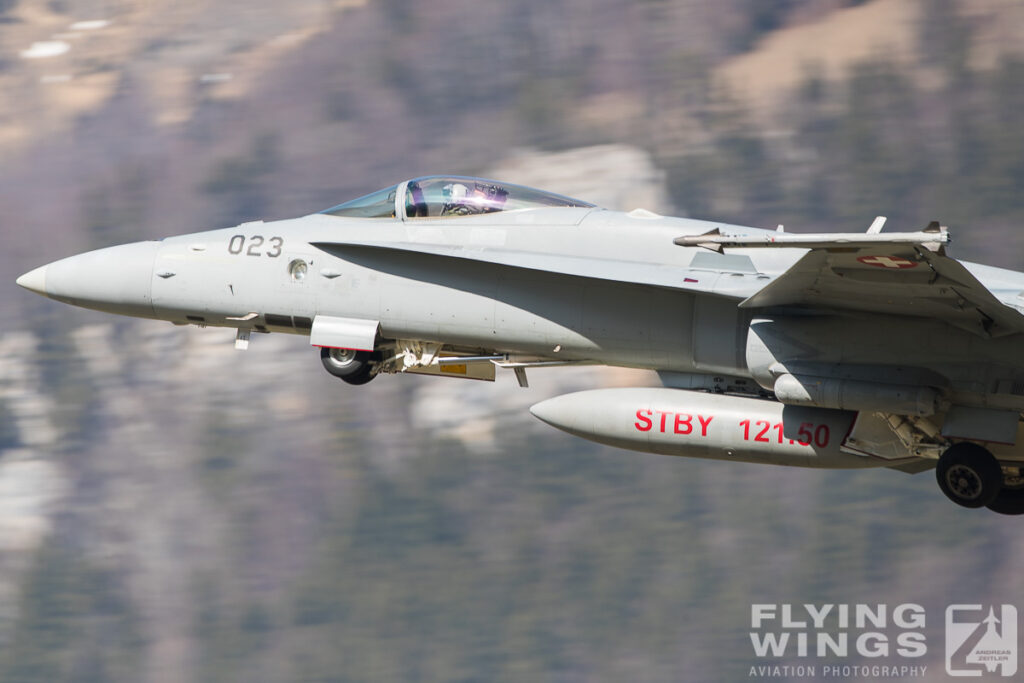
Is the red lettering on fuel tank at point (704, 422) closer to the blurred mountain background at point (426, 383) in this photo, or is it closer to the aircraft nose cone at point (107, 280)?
the aircraft nose cone at point (107, 280)

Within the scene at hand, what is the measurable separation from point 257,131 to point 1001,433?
86077 mm

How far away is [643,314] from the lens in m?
14.4

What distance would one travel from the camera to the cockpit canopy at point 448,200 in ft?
50.4

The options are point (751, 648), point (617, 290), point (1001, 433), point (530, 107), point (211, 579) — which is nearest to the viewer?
point (1001, 433)

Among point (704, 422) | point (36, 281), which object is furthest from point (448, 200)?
point (36, 281)

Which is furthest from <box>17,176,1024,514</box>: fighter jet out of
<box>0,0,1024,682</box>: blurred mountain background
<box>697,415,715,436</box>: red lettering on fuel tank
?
<box>0,0,1024,682</box>: blurred mountain background

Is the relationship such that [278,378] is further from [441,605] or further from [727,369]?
[727,369]

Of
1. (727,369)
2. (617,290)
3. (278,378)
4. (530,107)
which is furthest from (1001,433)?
(530,107)

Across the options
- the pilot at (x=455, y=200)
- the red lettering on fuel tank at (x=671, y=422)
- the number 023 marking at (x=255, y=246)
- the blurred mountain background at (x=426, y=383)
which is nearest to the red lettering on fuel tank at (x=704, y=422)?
the red lettering on fuel tank at (x=671, y=422)

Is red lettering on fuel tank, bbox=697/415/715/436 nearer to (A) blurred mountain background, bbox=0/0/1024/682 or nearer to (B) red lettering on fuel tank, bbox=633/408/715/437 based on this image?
(B) red lettering on fuel tank, bbox=633/408/715/437

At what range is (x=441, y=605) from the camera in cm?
6950

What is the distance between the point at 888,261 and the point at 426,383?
60.5 metres

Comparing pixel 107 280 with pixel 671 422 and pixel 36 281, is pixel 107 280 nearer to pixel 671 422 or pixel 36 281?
pixel 36 281

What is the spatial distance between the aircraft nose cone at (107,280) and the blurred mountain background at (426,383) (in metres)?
47.4
